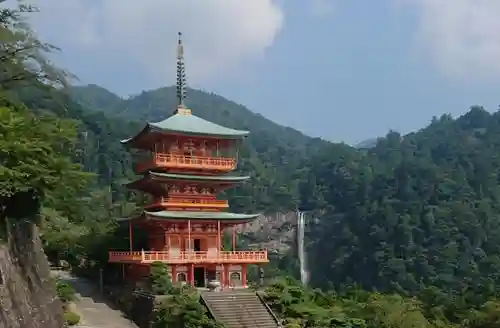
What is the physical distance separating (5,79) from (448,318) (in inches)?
1112

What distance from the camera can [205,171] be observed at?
3017cm

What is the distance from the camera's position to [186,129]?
1174 inches

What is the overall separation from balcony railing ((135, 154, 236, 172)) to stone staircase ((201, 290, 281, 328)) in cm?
630

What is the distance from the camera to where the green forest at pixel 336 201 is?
17.7 metres

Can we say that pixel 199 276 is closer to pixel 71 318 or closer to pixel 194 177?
pixel 194 177

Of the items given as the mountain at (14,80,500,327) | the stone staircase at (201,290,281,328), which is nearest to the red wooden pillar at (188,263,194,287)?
the stone staircase at (201,290,281,328)

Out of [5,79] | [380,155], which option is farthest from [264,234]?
[5,79]

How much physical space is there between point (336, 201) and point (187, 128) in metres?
62.7

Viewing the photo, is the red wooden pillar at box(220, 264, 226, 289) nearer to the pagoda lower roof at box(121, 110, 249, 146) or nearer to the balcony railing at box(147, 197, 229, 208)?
the balcony railing at box(147, 197, 229, 208)

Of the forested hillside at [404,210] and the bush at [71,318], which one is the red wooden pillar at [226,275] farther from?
the forested hillside at [404,210]

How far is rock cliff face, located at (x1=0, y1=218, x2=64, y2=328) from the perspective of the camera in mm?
13336

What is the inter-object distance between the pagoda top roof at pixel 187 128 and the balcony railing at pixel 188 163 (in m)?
1.12

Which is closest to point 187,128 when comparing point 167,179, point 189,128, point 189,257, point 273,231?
point 189,128

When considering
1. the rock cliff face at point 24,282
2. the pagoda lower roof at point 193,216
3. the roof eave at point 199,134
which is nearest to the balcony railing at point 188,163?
the roof eave at point 199,134
